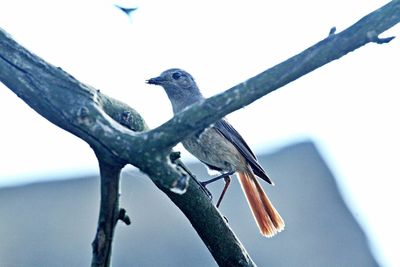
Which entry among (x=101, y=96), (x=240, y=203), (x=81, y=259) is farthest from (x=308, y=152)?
(x=101, y=96)

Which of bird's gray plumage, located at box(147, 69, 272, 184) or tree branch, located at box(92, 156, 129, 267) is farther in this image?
bird's gray plumage, located at box(147, 69, 272, 184)

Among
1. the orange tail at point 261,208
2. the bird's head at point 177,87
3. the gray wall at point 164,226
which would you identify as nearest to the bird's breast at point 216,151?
the orange tail at point 261,208

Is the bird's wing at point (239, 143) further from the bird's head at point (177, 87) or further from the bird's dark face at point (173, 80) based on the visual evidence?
the bird's dark face at point (173, 80)

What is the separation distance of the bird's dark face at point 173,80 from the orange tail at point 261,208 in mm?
874

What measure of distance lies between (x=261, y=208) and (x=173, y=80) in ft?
4.12

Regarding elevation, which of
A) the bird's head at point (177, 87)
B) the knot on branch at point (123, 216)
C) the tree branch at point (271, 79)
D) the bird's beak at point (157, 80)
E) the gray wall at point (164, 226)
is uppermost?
the bird's beak at point (157, 80)

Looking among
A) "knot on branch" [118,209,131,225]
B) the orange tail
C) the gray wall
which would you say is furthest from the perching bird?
"knot on branch" [118,209,131,225]

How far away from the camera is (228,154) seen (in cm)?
587

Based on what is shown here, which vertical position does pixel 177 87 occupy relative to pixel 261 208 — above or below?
above

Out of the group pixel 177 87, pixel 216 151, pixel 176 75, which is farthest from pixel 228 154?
pixel 176 75

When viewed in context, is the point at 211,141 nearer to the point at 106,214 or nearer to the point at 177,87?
the point at 177,87

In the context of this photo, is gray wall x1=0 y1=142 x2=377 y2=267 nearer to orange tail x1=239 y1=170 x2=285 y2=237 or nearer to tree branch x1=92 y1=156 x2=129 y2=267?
orange tail x1=239 y1=170 x2=285 y2=237

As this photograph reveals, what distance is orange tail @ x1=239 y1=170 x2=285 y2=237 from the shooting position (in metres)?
5.84

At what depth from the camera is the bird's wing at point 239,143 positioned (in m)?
5.95
